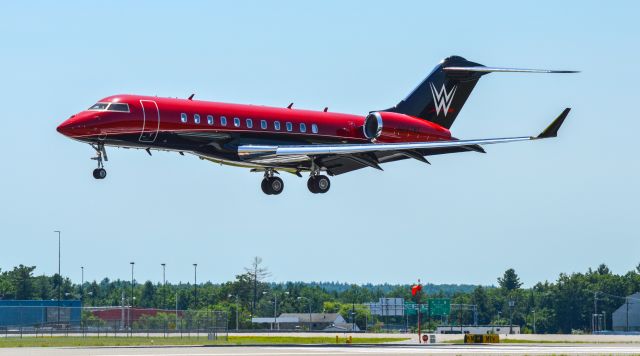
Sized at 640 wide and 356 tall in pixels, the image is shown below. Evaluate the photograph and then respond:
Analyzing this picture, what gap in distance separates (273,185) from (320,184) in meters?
2.59

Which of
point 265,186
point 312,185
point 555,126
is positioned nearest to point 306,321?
point 265,186

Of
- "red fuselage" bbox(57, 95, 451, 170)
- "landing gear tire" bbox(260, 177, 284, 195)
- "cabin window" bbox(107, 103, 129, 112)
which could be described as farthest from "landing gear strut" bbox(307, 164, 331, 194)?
"cabin window" bbox(107, 103, 129, 112)

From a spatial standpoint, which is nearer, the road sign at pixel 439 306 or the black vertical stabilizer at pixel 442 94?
the black vertical stabilizer at pixel 442 94

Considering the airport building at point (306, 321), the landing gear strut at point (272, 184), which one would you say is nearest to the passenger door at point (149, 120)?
the landing gear strut at point (272, 184)

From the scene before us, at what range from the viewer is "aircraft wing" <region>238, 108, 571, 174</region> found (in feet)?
202

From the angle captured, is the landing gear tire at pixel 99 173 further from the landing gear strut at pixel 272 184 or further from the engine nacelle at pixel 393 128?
the engine nacelle at pixel 393 128

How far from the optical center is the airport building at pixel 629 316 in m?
150

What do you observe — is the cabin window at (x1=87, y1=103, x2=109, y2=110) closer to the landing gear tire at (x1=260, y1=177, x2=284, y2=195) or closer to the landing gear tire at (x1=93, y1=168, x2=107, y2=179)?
the landing gear tire at (x1=93, y1=168, x2=107, y2=179)

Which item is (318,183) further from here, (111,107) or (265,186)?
(111,107)

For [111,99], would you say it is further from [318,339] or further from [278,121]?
[318,339]

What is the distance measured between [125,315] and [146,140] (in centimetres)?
8898

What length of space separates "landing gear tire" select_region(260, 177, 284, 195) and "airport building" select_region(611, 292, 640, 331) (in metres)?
90.8

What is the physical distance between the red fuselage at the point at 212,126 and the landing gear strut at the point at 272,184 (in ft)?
4.42

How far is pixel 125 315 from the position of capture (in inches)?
5704
